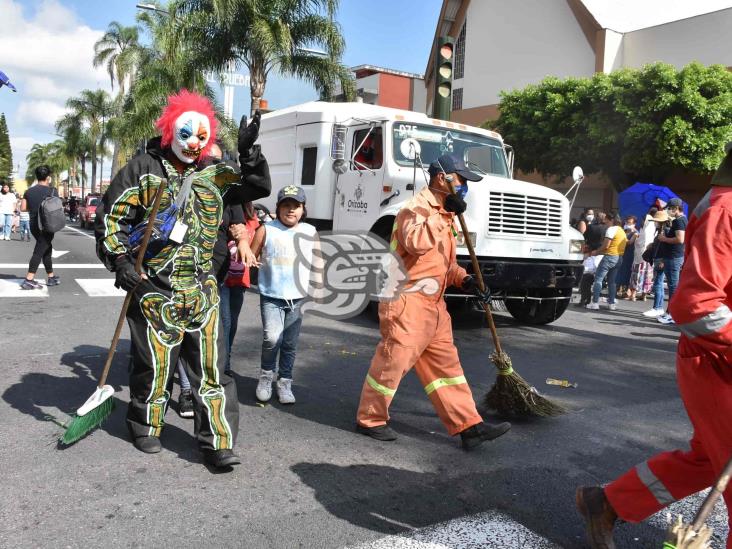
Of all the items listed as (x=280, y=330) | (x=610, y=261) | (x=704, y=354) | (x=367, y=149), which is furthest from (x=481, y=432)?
(x=610, y=261)

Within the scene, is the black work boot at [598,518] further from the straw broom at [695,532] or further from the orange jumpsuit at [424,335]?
the orange jumpsuit at [424,335]

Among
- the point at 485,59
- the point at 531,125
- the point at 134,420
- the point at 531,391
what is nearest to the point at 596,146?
the point at 531,125

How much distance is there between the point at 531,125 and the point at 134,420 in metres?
22.5

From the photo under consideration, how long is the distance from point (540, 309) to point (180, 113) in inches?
254

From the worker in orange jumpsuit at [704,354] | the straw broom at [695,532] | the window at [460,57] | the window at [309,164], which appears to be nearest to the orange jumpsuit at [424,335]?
the worker in orange jumpsuit at [704,354]

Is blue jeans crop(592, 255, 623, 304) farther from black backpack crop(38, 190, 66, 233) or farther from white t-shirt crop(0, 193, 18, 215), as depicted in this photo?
white t-shirt crop(0, 193, 18, 215)

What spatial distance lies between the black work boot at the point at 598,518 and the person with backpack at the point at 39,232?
9005mm

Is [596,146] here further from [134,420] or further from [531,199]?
[134,420]

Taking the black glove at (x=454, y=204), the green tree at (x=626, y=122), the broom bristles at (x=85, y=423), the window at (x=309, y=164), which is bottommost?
the broom bristles at (x=85, y=423)

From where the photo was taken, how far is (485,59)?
1344 inches

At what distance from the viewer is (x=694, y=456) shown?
8.34 feet

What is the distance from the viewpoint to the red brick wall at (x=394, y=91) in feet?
129

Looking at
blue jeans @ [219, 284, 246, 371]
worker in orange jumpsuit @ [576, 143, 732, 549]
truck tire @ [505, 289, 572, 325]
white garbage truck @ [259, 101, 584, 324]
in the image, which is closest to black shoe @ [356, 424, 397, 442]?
blue jeans @ [219, 284, 246, 371]

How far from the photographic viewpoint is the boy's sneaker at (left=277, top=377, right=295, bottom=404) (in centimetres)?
488
